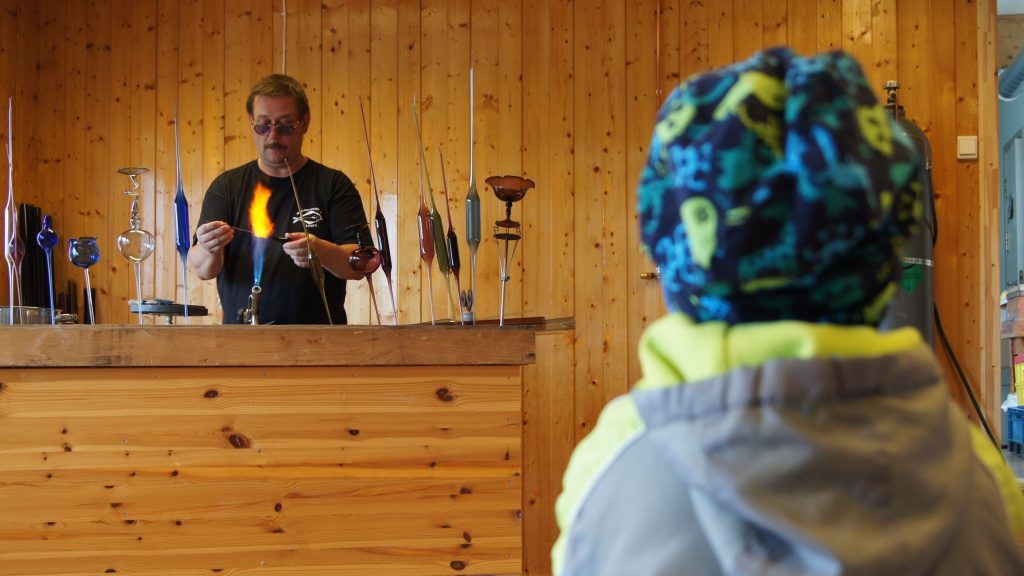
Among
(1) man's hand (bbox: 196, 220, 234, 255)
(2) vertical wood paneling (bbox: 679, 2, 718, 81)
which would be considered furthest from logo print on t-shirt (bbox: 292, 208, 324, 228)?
(2) vertical wood paneling (bbox: 679, 2, 718, 81)

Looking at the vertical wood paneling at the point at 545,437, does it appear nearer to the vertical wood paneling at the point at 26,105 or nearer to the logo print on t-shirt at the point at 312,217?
the logo print on t-shirt at the point at 312,217

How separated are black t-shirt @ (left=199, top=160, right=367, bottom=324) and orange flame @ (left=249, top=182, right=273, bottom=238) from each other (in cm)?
5

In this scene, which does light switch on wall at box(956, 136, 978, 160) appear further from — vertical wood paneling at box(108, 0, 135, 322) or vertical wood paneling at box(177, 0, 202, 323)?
vertical wood paneling at box(108, 0, 135, 322)

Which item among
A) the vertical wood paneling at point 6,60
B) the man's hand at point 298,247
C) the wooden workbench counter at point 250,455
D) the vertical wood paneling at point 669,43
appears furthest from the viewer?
the vertical wood paneling at point 669,43

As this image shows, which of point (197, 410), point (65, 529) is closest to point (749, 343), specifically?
point (197, 410)

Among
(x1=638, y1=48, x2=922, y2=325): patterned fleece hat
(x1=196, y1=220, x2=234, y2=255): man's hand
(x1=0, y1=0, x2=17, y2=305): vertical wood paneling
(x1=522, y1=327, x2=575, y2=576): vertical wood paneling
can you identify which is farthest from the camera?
(x1=0, y1=0, x2=17, y2=305): vertical wood paneling

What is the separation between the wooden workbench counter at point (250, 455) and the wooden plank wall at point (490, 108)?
6.64 feet

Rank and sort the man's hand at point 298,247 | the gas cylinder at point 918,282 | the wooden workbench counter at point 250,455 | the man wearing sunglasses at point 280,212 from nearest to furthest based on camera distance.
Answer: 1. the wooden workbench counter at point 250,455
2. the man's hand at point 298,247
3. the man wearing sunglasses at point 280,212
4. the gas cylinder at point 918,282

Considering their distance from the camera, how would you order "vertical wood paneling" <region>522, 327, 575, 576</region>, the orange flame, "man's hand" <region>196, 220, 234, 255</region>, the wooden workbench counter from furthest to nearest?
1. "vertical wood paneling" <region>522, 327, 575, 576</region>
2. the orange flame
3. "man's hand" <region>196, 220, 234, 255</region>
4. the wooden workbench counter

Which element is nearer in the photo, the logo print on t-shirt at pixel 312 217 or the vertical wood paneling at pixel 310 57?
the logo print on t-shirt at pixel 312 217

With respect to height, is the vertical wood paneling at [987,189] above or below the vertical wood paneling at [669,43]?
below

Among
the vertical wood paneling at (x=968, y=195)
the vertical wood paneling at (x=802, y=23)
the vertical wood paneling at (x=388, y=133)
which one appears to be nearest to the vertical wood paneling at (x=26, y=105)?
the vertical wood paneling at (x=388, y=133)

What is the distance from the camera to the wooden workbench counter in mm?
1568

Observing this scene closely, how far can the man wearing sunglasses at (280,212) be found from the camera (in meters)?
2.38
